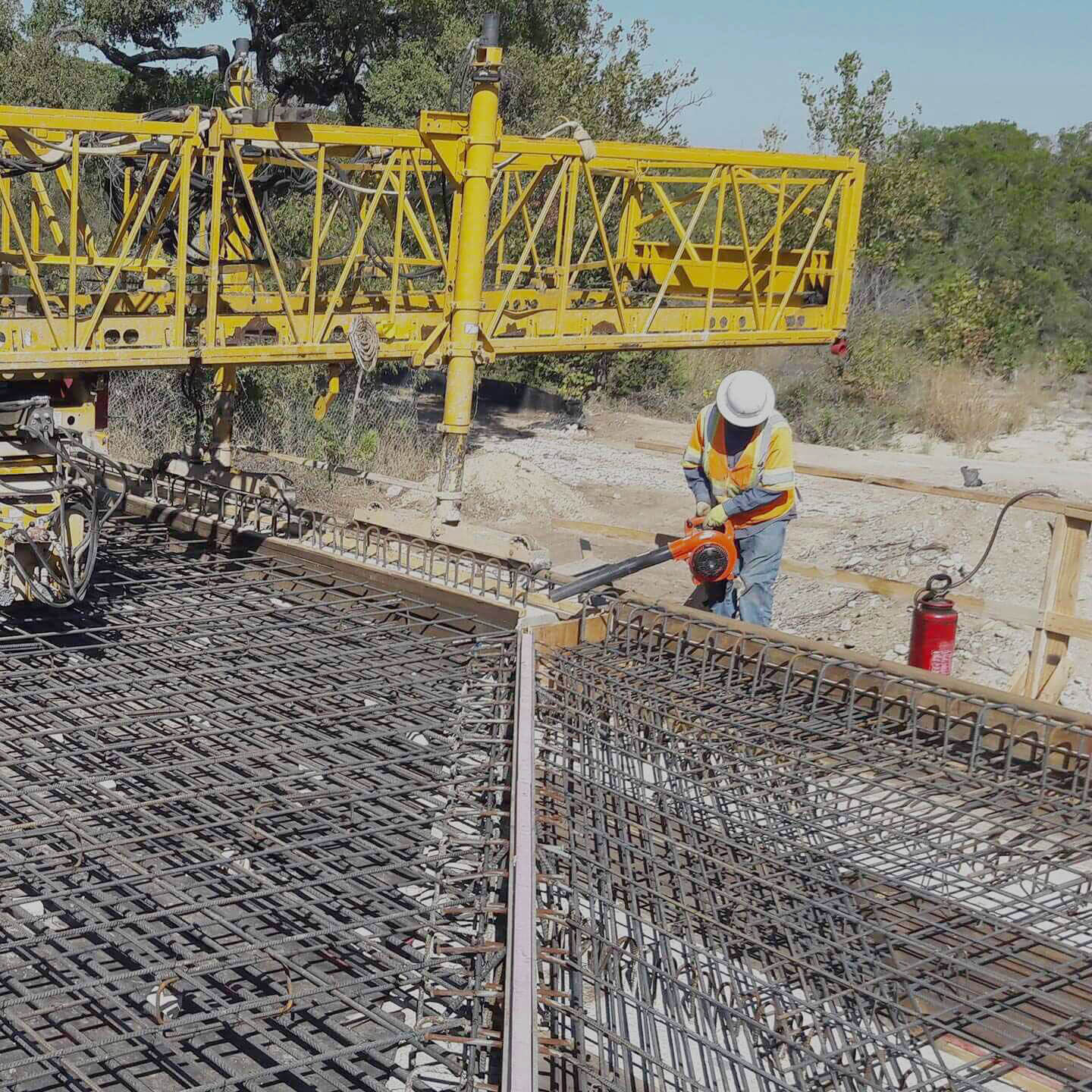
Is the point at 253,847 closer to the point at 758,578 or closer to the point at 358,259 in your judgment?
the point at 758,578

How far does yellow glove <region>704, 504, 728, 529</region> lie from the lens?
242 inches

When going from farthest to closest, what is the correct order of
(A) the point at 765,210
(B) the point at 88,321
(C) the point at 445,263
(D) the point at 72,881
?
(A) the point at 765,210, (C) the point at 445,263, (B) the point at 88,321, (D) the point at 72,881

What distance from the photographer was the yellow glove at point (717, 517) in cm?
614

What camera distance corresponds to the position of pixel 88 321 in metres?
6.84

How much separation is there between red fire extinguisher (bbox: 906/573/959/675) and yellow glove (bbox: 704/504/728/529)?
41.7 inches

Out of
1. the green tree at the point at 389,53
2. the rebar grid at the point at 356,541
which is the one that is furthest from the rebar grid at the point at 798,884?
the green tree at the point at 389,53

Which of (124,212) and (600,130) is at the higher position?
(600,130)

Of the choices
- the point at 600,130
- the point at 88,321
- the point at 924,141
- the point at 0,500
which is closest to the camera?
the point at 0,500

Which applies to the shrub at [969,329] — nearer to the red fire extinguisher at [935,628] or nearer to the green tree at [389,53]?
the green tree at [389,53]

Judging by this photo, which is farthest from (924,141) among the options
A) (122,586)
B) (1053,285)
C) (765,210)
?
(122,586)

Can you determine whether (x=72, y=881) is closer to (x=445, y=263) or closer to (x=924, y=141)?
(x=445, y=263)

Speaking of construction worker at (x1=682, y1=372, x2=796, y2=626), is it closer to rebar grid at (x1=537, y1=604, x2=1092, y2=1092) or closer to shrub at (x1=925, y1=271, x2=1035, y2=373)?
rebar grid at (x1=537, y1=604, x2=1092, y2=1092)

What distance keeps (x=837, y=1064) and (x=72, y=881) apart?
2.07 m

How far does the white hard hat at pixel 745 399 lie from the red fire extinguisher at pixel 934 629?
1181mm
